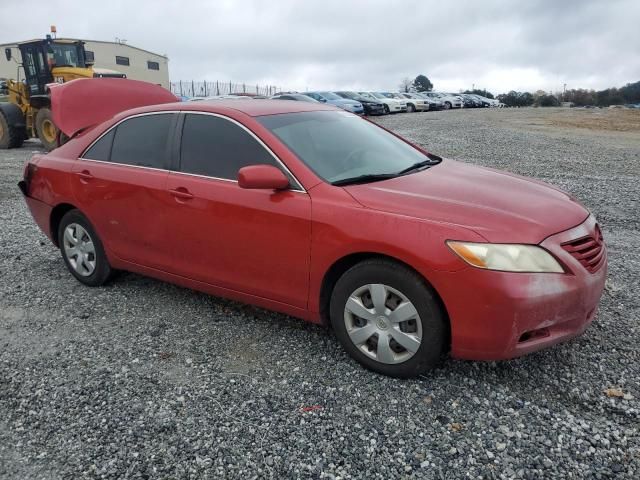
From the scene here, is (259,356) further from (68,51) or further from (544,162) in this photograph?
(68,51)

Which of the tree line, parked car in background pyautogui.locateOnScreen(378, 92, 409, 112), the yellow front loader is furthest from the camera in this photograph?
the tree line

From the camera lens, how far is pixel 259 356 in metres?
3.44

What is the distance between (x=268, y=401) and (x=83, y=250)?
8.30ft

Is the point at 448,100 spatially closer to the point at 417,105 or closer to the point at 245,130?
the point at 417,105

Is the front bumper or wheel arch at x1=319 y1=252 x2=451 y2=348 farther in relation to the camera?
wheel arch at x1=319 y1=252 x2=451 y2=348

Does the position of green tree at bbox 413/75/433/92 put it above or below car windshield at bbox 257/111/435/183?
below

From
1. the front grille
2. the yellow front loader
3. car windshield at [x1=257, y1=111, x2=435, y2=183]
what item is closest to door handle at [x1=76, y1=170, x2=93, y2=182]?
car windshield at [x1=257, y1=111, x2=435, y2=183]

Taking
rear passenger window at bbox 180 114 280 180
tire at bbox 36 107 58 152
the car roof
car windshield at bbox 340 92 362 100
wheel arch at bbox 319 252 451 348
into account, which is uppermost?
the car roof

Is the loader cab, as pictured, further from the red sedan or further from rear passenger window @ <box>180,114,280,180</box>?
rear passenger window @ <box>180,114,280,180</box>

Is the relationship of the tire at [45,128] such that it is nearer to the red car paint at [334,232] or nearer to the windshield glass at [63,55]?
the windshield glass at [63,55]

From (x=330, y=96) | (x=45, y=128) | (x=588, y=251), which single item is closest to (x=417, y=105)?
(x=330, y=96)

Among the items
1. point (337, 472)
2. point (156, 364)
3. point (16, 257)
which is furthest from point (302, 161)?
point (16, 257)

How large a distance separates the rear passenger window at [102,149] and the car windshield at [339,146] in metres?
1.50

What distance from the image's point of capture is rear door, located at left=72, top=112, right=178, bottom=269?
3930mm
